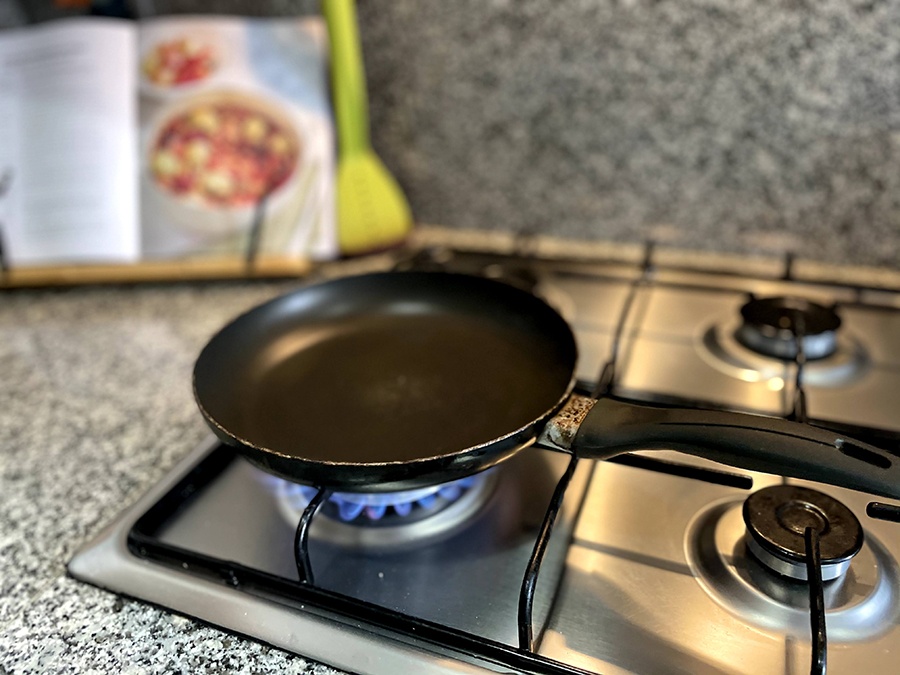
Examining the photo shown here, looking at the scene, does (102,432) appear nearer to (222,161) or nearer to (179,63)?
(222,161)

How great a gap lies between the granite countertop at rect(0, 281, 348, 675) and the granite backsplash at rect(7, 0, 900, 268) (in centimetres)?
29

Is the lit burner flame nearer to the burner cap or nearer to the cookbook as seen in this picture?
the burner cap

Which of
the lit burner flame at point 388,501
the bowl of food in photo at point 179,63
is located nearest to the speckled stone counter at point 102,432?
the lit burner flame at point 388,501

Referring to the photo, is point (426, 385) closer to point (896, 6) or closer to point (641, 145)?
point (641, 145)

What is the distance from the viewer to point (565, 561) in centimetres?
46

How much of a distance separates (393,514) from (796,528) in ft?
0.84

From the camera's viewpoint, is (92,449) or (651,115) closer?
(92,449)

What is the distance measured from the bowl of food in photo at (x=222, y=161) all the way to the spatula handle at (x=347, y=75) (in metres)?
0.06

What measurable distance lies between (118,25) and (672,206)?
0.68 metres

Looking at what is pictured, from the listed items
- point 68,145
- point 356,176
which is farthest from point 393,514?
point 68,145

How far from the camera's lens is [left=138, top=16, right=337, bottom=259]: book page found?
82 centimetres

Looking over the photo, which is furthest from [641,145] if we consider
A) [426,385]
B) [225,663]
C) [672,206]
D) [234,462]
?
[225,663]

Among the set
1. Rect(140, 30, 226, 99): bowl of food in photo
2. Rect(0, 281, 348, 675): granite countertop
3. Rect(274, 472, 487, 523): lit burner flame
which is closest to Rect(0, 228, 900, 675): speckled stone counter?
Rect(0, 281, 348, 675): granite countertop

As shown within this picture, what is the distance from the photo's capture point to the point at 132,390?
2.20 feet
